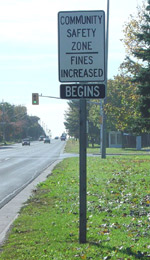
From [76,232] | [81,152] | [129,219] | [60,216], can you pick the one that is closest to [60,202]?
[60,216]

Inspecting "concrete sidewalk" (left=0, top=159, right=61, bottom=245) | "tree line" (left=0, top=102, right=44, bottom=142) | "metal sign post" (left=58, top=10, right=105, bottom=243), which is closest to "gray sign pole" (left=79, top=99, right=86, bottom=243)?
"metal sign post" (left=58, top=10, right=105, bottom=243)

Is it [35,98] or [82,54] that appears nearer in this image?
[82,54]

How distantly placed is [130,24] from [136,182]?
77.5ft

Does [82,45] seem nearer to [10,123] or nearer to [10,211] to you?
[10,211]

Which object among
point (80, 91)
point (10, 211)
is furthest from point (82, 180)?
point (10, 211)

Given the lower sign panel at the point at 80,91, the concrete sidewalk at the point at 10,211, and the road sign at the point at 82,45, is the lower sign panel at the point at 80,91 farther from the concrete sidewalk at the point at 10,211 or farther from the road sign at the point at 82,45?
the concrete sidewalk at the point at 10,211

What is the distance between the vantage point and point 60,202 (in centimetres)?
1259

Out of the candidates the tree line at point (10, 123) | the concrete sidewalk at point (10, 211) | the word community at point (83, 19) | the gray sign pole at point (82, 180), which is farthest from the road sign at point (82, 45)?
the tree line at point (10, 123)

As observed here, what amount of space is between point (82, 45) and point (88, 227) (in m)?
3.27

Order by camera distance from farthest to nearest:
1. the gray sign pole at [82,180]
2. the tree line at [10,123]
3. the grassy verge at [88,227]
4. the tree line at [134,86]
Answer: the tree line at [10,123] < the tree line at [134,86] < the gray sign pole at [82,180] < the grassy verge at [88,227]

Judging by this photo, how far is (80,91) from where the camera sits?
24.9 ft

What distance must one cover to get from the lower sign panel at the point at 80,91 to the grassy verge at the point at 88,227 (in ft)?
7.28

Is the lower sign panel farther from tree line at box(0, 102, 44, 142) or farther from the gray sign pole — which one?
tree line at box(0, 102, 44, 142)

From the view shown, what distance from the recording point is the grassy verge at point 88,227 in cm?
710
